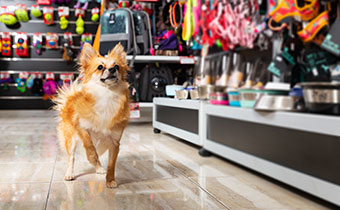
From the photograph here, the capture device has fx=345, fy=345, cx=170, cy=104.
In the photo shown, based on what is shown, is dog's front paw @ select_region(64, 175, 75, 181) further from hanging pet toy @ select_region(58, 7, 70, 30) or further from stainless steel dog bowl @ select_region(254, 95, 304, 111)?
hanging pet toy @ select_region(58, 7, 70, 30)

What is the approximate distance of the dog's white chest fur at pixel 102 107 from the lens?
179 centimetres

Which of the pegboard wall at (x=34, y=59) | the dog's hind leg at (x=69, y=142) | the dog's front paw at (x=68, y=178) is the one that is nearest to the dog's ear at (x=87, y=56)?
the dog's hind leg at (x=69, y=142)

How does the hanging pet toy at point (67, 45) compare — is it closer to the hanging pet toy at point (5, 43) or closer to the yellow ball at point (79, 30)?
the yellow ball at point (79, 30)

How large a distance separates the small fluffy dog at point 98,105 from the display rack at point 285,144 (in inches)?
21.1

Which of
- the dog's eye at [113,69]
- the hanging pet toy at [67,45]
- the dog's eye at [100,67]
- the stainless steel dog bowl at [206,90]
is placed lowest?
the stainless steel dog bowl at [206,90]

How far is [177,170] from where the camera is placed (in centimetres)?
213

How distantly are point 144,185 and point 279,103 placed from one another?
843 mm

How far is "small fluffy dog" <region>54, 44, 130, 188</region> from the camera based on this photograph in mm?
1786

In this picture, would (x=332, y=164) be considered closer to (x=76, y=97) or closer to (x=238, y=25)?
(x=238, y=25)

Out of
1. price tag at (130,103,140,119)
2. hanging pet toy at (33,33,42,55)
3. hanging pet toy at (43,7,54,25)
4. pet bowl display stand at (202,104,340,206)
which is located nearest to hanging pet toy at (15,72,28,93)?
hanging pet toy at (33,33,42,55)

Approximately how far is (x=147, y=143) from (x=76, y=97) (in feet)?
4.86

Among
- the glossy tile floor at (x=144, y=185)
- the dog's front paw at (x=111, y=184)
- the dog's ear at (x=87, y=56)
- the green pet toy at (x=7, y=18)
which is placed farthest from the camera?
the green pet toy at (x=7, y=18)

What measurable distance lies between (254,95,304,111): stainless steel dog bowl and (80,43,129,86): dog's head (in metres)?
0.80

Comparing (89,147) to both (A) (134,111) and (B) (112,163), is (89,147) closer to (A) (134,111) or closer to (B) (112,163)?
(B) (112,163)
